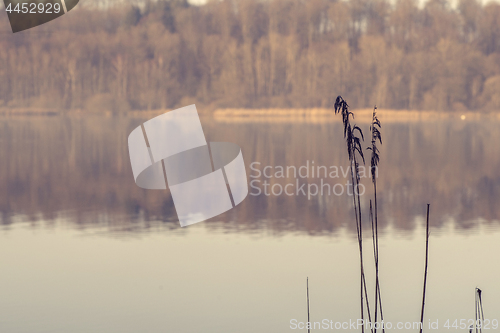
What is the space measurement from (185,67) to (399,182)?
4693 centimetres

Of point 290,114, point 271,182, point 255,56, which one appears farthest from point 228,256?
point 255,56

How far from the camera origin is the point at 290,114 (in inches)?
1938

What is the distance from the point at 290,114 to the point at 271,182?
35.1 metres

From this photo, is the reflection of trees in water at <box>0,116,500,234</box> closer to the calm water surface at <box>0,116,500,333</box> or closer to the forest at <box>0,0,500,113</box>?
the calm water surface at <box>0,116,500,333</box>

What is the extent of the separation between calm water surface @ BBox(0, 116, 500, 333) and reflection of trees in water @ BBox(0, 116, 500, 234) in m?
0.05

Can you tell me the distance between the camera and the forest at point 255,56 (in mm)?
53094

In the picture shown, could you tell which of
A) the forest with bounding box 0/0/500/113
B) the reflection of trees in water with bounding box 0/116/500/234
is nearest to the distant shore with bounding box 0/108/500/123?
→ the forest with bounding box 0/0/500/113

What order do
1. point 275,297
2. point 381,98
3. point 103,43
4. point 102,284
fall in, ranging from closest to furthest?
point 275,297 → point 102,284 → point 381,98 → point 103,43

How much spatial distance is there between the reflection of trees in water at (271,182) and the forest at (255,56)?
29170mm

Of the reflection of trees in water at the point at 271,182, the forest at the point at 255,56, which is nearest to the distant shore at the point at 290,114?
the forest at the point at 255,56

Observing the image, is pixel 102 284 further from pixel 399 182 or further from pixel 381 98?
pixel 381 98

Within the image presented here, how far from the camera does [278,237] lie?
905 centimetres

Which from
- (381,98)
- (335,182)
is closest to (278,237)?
(335,182)

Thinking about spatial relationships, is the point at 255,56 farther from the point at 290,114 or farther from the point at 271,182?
the point at 271,182
